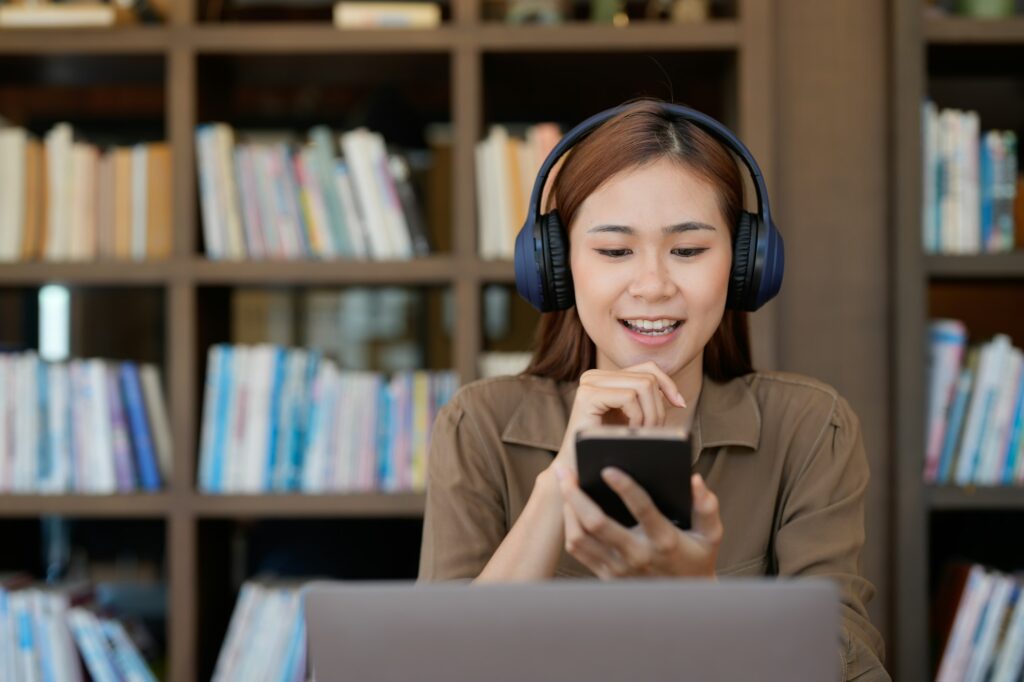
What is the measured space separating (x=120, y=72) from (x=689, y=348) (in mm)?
1586

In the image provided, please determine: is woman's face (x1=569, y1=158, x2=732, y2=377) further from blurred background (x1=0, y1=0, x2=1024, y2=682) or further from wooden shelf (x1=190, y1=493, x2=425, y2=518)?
wooden shelf (x1=190, y1=493, x2=425, y2=518)

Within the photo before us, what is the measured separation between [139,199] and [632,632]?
69.3 inches

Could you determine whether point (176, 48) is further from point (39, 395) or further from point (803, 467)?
point (803, 467)

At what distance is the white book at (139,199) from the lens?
2.11 m

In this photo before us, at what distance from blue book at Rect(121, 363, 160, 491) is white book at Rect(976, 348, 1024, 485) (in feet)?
5.48

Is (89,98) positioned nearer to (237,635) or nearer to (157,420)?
(157,420)

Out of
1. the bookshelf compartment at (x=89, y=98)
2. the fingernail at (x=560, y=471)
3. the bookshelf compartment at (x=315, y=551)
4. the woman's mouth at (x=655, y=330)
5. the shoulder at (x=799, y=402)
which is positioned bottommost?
the bookshelf compartment at (x=315, y=551)

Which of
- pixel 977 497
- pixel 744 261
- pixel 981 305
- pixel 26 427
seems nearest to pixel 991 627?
pixel 977 497

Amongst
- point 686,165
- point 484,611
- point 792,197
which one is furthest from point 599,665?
point 792,197

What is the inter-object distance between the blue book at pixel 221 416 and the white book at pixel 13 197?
49 cm

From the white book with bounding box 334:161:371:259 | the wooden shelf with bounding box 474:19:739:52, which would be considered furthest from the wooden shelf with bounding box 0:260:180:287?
the wooden shelf with bounding box 474:19:739:52

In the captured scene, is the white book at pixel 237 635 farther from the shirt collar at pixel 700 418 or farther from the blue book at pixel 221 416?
the shirt collar at pixel 700 418

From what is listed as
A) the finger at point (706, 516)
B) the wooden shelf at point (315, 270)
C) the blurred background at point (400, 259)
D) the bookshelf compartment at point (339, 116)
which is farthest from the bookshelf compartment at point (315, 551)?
the finger at point (706, 516)

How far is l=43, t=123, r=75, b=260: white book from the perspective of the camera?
2115 millimetres
